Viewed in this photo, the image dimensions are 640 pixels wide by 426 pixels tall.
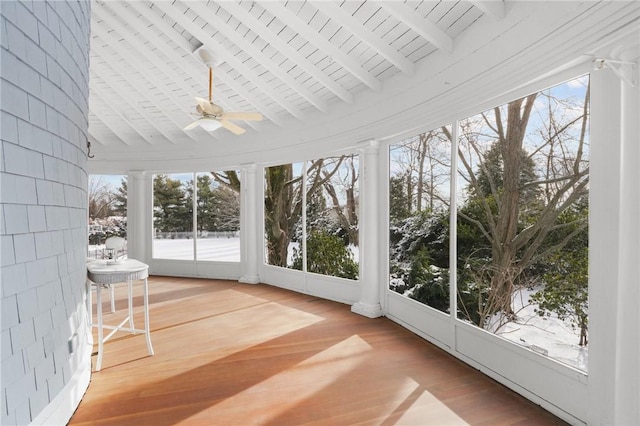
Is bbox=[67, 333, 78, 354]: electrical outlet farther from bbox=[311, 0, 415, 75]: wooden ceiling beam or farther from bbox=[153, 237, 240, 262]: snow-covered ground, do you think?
bbox=[153, 237, 240, 262]: snow-covered ground

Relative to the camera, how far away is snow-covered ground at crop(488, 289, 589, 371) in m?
2.33

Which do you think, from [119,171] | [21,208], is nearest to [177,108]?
[119,171]

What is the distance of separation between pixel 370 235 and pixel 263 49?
256 centimetres

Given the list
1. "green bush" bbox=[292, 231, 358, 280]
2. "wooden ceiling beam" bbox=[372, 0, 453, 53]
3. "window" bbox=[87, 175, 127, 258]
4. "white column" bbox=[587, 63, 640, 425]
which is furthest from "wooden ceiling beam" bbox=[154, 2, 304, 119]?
"window" bbox=[87, 175, 127, 258]

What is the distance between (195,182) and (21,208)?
544cm

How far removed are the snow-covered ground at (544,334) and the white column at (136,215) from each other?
22.1 ft

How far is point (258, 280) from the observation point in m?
6.64

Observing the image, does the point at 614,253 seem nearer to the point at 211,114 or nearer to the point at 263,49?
the point at 211,114

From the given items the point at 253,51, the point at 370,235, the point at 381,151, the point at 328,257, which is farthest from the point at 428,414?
the point at 253,51

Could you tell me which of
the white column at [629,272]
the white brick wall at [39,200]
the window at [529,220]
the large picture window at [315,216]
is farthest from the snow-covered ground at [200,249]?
the white column at [629,272]

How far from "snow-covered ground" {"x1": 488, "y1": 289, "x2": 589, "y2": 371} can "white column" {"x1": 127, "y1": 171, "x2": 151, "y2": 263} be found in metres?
6.73

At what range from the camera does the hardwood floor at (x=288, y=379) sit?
94.0 inches

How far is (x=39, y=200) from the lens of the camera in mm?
1987

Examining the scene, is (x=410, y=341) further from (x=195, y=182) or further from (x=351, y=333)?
(x=195, y=182)
